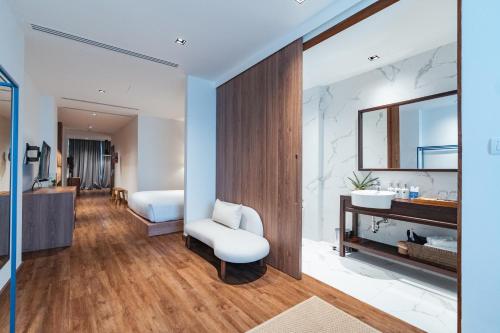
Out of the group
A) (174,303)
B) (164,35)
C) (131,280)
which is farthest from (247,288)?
(164,35)

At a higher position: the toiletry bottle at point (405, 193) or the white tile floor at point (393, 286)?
the toiletry bottle at point (405, 193)

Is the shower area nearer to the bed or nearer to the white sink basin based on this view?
the white sink basin

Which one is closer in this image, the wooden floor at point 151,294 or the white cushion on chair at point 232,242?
the wooden floor at point 151,294

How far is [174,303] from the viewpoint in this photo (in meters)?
2.00

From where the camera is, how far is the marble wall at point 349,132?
262 centimetres

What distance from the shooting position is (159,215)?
405 cm

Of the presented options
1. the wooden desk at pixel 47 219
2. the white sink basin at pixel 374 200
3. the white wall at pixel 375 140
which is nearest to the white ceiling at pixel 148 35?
the white wall at pixel 375 140

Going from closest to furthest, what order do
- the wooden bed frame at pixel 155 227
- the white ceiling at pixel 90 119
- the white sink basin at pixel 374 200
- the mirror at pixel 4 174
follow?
the mirror at pixel 4 174, the white sink basin at pixel 374 200, the wooden bed frame at pixel 155 227, the white ceiling at pixel 90 119

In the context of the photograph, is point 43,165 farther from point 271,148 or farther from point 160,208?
point 271,148

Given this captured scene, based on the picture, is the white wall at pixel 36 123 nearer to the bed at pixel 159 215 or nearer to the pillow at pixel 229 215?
the bed at pixel 159 215
